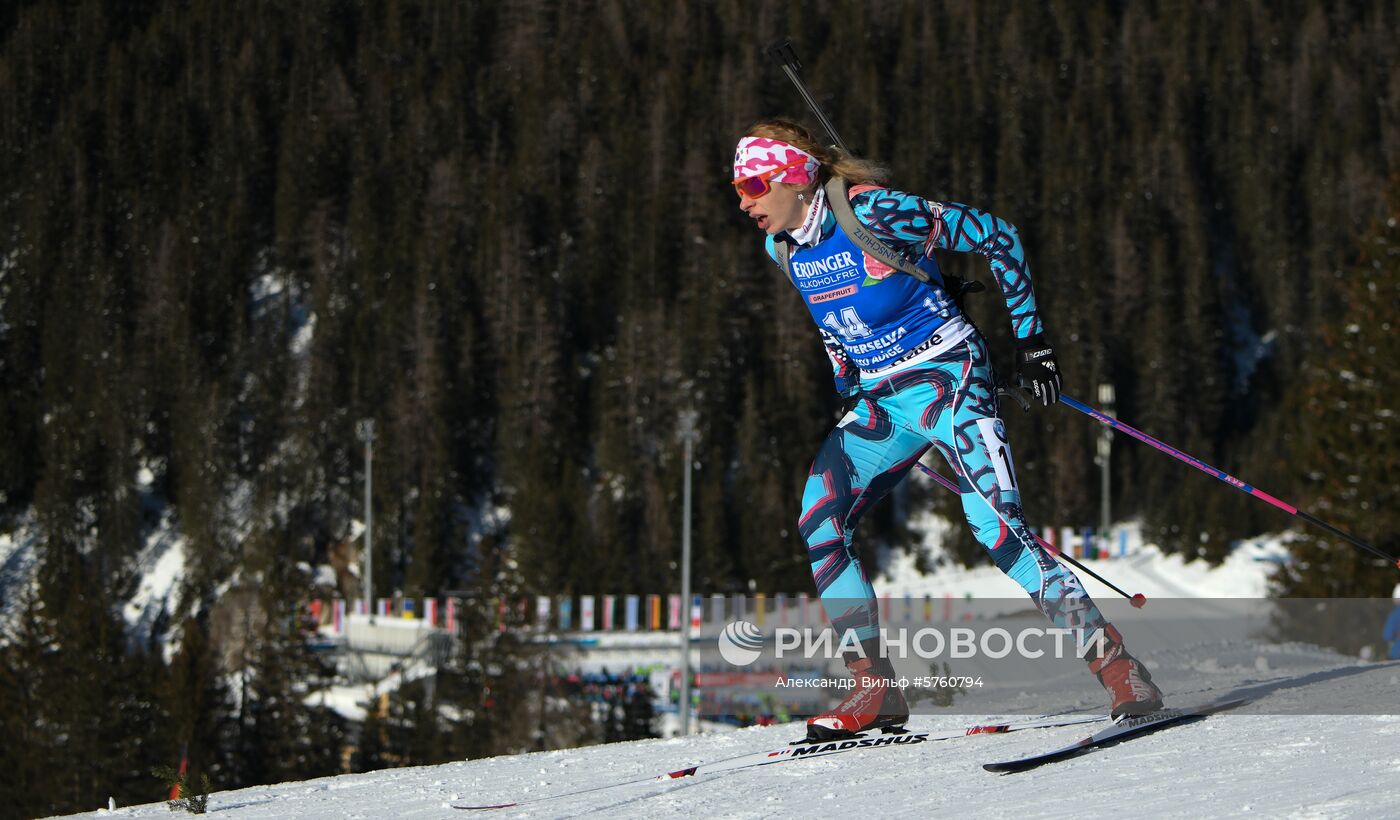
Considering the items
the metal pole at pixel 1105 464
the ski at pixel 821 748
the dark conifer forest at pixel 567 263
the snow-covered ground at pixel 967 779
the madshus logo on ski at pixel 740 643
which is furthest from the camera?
the dark conifer forest at pixel 567 263

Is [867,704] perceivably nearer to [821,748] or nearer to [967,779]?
[821,748]

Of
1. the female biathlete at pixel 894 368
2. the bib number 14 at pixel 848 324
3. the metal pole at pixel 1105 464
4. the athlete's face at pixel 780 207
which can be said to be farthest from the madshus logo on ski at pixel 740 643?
the metal pole at pixel 1105 464

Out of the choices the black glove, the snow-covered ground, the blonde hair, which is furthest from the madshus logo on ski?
the blonde hair

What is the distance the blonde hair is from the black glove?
77 centimetres

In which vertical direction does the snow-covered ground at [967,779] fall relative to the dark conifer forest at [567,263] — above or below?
below

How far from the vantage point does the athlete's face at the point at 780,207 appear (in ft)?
18.4

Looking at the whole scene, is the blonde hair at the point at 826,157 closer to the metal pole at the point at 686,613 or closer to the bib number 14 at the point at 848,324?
the bib number 14 at the point at 848,324

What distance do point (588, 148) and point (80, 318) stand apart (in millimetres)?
32499

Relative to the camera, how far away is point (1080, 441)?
244ft

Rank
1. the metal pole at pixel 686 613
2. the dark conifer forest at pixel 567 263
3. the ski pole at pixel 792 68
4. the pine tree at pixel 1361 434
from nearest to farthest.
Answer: the ski pole at pixel 792 68 < the pine tree at pixel 1361 434 < the metal pole at pixel 686 613 < the dark conifer forest at pixel 567 263

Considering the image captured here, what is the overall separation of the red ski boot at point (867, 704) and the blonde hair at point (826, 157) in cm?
167

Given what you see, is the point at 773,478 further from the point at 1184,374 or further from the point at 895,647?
the point at 895,647

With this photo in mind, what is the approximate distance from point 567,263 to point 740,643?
294ft

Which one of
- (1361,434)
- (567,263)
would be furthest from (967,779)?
(567,263)
